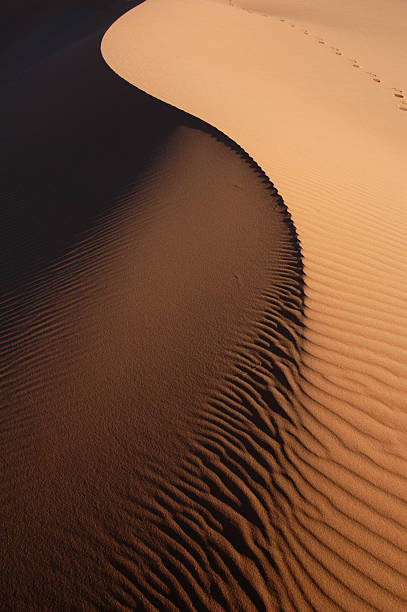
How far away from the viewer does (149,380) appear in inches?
126

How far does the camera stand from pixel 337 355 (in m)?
3.15

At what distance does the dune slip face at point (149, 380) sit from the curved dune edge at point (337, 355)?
12cm

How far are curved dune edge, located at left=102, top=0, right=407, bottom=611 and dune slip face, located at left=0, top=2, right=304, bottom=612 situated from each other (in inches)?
4.5

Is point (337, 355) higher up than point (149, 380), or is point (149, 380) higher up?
point (337, 355)

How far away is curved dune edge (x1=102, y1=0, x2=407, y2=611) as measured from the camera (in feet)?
7.21

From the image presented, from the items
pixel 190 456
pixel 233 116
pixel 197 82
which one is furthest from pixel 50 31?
pixel 190 456

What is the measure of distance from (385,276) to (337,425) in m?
1.88

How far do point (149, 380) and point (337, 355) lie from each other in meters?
1.47

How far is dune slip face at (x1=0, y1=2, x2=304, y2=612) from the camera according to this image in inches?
88.7

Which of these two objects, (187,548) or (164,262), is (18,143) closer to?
(164,262)

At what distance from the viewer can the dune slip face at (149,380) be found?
2254mm

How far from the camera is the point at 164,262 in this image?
4.35m

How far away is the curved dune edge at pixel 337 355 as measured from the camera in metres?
2.20

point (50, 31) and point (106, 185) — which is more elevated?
point (50, 31)
